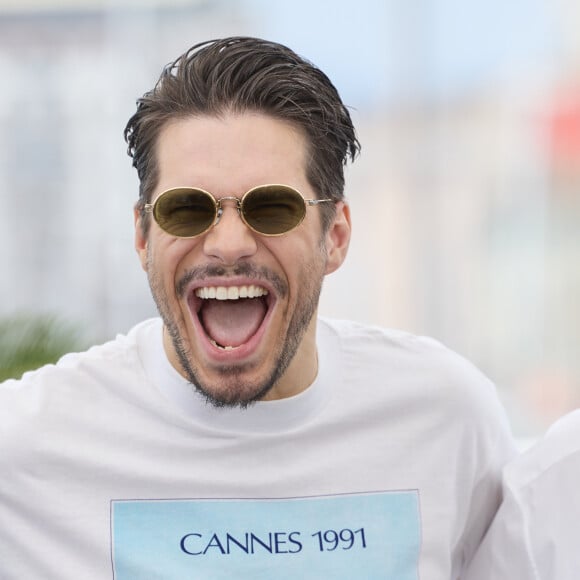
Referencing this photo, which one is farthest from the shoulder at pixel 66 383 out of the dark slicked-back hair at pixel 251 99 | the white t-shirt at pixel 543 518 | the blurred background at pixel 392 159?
the blurred background at pixel 392 159

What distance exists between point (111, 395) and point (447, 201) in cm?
383

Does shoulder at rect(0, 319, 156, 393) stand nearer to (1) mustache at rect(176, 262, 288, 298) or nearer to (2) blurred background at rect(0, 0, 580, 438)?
(1) mustache at rect(176, 262, 288, 298)

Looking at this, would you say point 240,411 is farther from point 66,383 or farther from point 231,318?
point 66,383

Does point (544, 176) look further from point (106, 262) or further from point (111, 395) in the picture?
point (111, 395)

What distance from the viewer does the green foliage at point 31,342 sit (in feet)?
7.54

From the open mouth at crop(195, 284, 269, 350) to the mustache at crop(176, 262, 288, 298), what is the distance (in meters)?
0.07

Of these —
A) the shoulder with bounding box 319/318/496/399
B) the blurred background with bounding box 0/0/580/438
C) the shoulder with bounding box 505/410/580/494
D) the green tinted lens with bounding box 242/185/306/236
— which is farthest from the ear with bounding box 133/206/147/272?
the blurred background with bounding box 0/0/580/438

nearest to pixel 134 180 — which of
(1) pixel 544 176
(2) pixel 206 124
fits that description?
(1) pixel 544 176

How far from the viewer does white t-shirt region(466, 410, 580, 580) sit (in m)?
1.47

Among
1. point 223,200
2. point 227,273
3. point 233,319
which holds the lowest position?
point 233,319

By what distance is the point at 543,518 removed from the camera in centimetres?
149

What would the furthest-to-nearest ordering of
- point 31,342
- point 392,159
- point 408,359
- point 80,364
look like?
point 392,159 < point 31,342 < point 408,359 < point 80,364

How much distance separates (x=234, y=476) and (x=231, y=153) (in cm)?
49

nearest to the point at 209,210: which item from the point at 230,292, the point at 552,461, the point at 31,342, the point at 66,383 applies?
the point at 230,292
